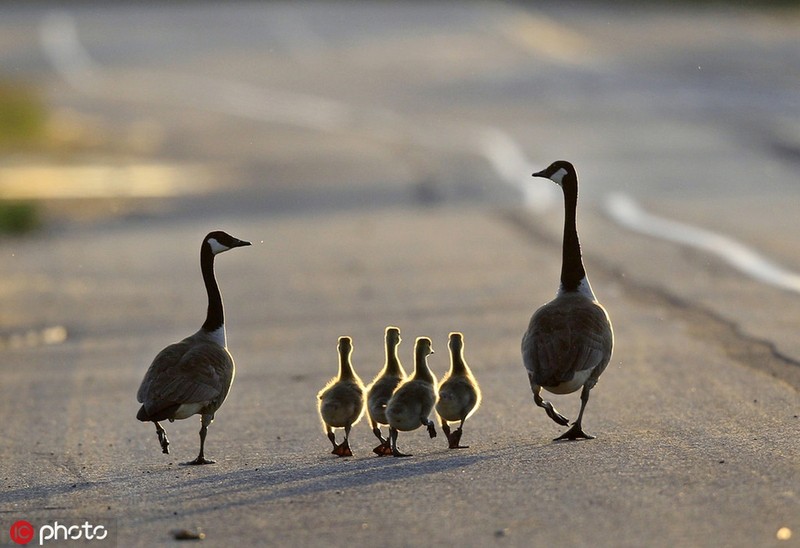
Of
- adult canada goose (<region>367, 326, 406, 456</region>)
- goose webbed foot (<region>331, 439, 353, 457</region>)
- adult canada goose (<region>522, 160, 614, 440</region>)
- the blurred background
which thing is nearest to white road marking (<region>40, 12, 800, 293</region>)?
the blurred background

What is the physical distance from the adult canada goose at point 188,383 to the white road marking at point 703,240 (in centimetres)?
710

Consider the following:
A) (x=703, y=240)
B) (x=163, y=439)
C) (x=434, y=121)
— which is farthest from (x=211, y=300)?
(x=434, y=121)

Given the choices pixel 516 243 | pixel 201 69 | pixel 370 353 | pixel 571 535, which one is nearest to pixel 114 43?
pixel 201 69

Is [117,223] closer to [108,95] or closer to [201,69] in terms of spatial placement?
[108,95]

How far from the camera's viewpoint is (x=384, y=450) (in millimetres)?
9062

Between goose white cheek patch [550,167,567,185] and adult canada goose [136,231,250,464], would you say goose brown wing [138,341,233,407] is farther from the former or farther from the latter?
goose white cheek patch [550,167,567,185]

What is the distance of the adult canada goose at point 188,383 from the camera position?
8695 millimetres

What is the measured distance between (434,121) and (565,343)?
27545 mm

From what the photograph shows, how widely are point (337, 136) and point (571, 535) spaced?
91.1 feet

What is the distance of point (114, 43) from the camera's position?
212 feet

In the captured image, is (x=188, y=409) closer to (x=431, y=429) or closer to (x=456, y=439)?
(x=431, y=429)

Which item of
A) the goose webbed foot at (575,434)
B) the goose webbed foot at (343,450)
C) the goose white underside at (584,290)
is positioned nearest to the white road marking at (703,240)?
the goose white underside at (584,290)

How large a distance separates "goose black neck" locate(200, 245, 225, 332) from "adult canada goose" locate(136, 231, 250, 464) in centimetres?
4

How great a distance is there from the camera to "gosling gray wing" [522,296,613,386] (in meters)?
8.77
